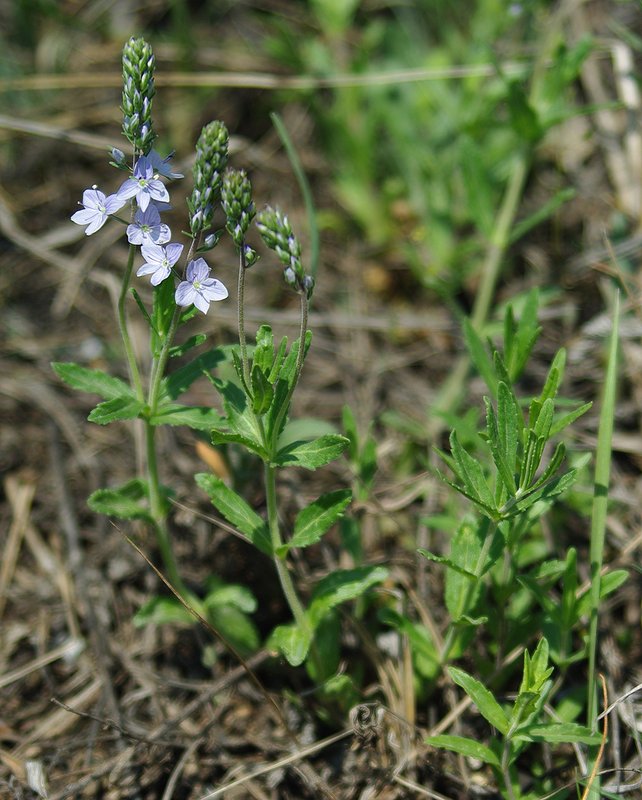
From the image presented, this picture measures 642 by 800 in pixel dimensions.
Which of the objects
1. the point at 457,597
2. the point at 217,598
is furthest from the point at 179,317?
the point at 457,597

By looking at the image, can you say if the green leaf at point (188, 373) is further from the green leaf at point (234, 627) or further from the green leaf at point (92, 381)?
the green leaf at point (234, 627)

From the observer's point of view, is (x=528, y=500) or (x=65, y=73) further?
(x=65, y=73)

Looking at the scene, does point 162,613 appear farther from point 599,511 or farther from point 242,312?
point 599,511

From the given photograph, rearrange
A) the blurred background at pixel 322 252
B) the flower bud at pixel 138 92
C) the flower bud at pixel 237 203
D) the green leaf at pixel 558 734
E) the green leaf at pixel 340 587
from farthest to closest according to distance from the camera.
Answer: the blurred background at pixel 322 252 → the green leaf at pixel 340 587 → the green leaf at pixel 558 734 → the flower bud at pixel 138 92 → the flower bud at pixel 237 203

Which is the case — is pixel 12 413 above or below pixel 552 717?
above

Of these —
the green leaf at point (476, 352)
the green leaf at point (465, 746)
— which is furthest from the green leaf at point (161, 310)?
the green leaf at point (465, 746)

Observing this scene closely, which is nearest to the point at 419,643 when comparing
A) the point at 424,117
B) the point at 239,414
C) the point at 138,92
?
the point at 239,414

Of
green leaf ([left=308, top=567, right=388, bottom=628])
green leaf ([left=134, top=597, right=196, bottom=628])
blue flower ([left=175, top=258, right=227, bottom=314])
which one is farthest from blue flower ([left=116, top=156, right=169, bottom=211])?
green leaf ([left=134, top=597, right=196, bottom=628])

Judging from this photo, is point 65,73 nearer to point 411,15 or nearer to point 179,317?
point 411,15
